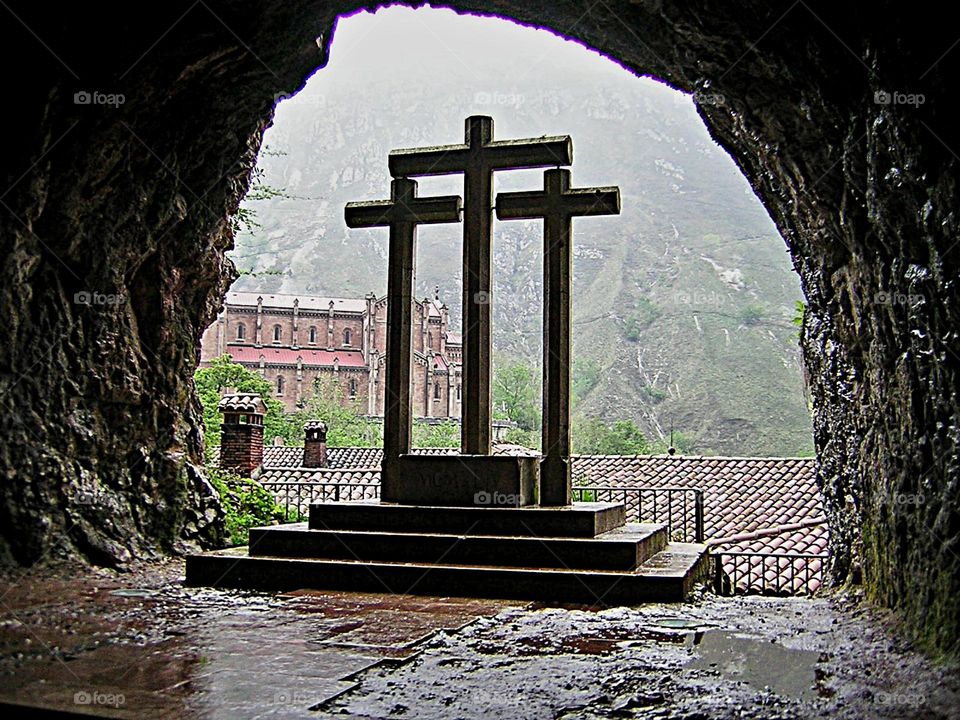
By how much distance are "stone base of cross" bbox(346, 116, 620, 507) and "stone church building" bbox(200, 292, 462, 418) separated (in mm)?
53742

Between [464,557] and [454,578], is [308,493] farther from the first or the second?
[454,578]

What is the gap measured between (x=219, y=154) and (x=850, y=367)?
20.0 feet

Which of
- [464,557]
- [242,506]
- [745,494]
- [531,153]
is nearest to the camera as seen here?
[464,557]

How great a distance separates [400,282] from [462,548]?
9.58 ft

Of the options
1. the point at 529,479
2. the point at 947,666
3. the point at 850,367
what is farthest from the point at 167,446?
the point at 947,666

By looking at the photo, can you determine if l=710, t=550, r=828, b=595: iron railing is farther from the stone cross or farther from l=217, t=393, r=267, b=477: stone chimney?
l=217, t=393, r=267, b=477: stone chimney

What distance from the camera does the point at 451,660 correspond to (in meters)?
3.93

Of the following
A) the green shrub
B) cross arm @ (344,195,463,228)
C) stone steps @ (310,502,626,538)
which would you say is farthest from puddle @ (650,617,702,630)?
the green shrub

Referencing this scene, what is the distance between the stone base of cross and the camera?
7.42 metres

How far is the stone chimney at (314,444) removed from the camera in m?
20.2

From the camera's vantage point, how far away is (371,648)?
4.20 meters

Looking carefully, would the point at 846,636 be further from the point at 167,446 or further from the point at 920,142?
the point at 167,446

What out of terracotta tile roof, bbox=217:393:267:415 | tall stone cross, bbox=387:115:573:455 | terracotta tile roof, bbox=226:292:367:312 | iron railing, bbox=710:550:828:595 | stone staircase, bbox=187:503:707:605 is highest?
terracotta tile roof, bbox=226:292:367:312

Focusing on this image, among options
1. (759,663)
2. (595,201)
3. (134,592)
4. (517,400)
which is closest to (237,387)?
(517,400)
